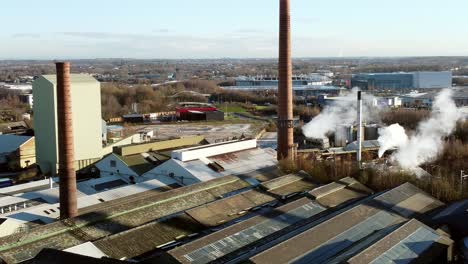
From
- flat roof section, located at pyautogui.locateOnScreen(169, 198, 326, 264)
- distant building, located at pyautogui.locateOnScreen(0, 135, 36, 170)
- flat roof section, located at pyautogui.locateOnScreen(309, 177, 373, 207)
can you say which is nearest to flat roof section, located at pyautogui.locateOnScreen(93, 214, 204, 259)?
flat roof section, located at pyautogui.locateOnScreen(169, 198, 326, 264)

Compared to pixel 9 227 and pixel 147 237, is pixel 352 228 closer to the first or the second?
pixel 147 237

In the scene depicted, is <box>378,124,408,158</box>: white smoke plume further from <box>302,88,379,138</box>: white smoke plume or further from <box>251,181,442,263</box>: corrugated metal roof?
<box>251,181,442,263</box>: corrugated metal roof

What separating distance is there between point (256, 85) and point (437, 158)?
70.9m

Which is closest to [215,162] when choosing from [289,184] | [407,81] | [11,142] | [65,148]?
[289,184]

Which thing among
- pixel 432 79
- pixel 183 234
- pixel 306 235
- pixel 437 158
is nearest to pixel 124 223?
pixel 183 234

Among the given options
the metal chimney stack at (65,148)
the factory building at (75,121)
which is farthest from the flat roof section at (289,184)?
the factory building at (75,121)

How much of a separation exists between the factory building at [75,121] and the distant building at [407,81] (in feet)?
209

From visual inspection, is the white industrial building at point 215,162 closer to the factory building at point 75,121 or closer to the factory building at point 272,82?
the factory building at point 75,121

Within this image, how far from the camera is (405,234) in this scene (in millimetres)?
12688

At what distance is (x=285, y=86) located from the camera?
22812 mm

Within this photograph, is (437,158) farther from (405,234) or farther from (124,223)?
(124,223)

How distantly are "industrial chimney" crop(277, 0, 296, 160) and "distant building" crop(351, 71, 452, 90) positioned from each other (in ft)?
207

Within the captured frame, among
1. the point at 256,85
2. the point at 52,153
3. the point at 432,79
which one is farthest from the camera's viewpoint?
the point at 256,85

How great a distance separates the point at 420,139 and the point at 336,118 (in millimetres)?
8913
